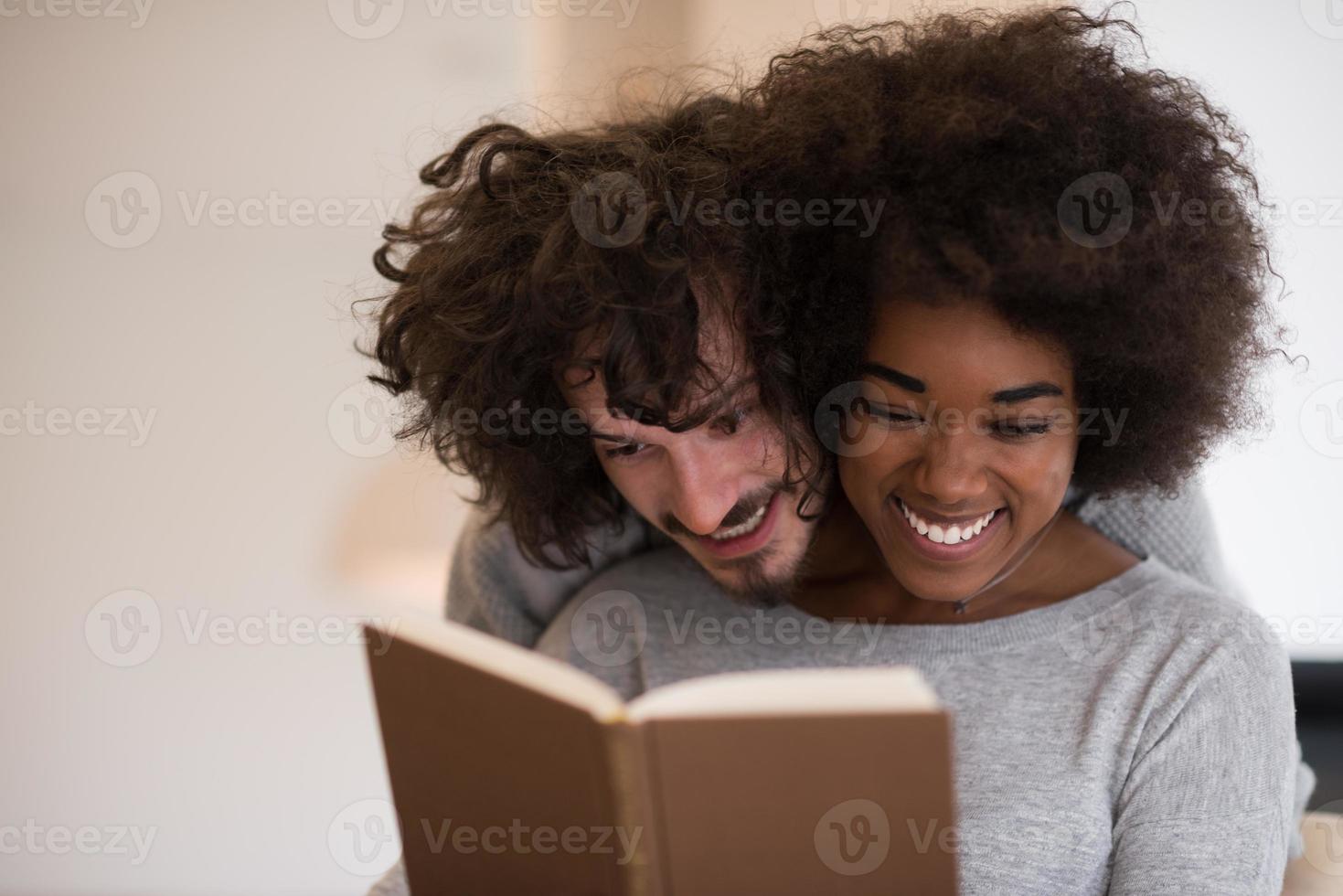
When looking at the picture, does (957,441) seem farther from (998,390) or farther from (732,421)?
(732,421)

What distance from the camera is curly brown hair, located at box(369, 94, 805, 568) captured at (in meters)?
1.25

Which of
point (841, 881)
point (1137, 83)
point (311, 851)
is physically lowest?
point (311, 851)

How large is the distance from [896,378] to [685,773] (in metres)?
0.51

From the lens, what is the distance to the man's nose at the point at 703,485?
1.33 metres

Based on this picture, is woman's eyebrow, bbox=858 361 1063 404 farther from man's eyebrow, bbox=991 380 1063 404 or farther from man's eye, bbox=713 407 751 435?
man's eye, bbox=713 407 751 435

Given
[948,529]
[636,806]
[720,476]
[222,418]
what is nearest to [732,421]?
[720,476]

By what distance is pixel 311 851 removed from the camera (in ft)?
8.99

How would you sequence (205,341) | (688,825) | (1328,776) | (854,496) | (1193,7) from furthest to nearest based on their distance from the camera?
(205,341) < (1328,776) < (1193,7) < (854,496) < (688,825)

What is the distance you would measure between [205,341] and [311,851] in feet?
4.02

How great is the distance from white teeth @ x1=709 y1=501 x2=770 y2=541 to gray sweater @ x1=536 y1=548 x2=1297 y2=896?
0.18 metres

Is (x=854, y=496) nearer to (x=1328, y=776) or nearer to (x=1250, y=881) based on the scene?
(x=1250, y=881)

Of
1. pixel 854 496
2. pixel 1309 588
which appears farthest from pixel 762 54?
pixel 1309 588

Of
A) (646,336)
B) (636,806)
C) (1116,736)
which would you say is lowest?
(1116,736)

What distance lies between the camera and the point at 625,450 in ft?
4.57
